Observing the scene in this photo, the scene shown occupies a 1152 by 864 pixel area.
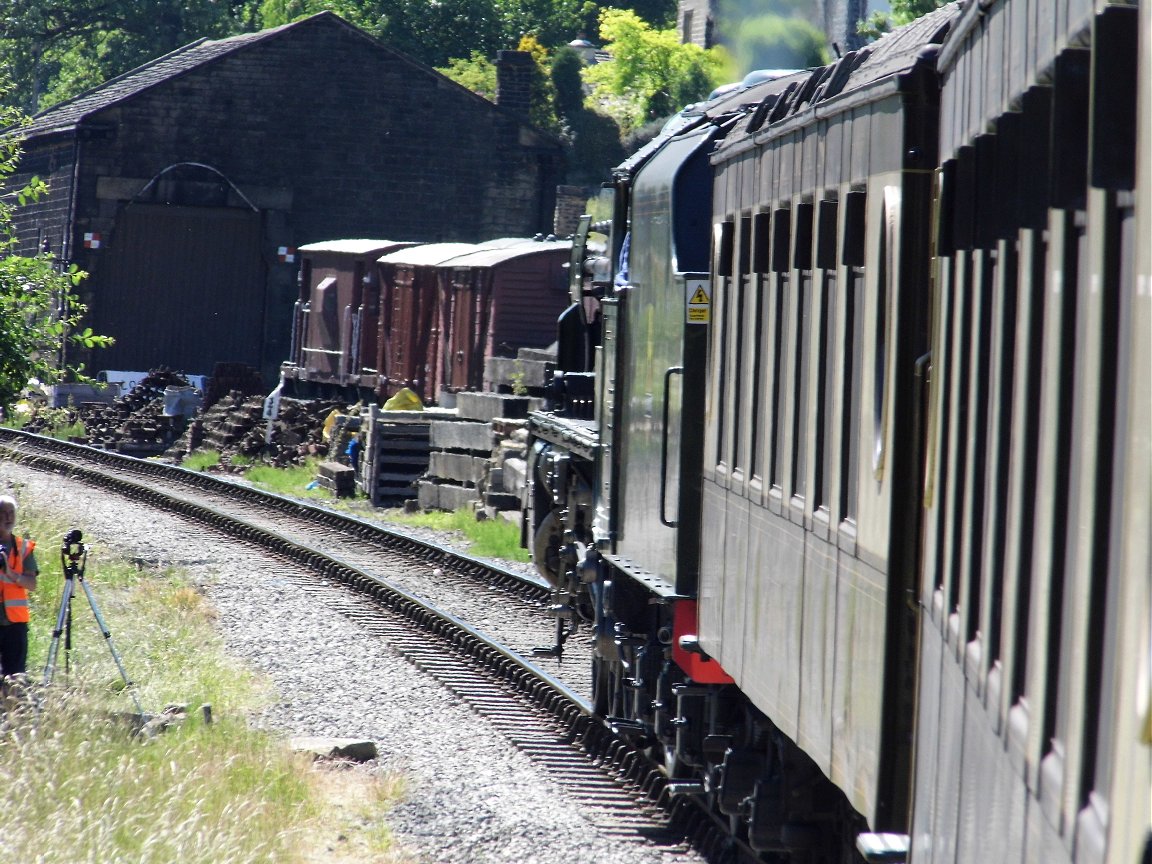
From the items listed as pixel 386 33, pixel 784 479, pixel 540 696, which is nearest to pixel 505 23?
pixel 386 33

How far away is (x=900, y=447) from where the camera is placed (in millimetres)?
4477

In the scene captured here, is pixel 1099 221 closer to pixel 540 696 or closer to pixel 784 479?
pixel 784 479

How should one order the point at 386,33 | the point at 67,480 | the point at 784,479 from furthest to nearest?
the point at 386,33 < the point at 67,480 < the point at 784,479

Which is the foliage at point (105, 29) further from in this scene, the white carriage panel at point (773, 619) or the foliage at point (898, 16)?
the white carriage panel at point (773, 619)

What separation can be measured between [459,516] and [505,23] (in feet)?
163

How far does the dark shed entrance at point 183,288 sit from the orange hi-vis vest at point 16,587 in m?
30.2

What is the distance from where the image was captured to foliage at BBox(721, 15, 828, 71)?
725 inches

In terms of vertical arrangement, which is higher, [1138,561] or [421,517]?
[1138,561]

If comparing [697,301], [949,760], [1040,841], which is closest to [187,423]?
[697,301]

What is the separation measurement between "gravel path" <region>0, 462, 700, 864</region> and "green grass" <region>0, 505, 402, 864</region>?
0.24 meters

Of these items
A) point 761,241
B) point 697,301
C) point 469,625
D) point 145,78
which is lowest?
point 469,625

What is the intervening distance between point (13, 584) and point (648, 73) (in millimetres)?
58715

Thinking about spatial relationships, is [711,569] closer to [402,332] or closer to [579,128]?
[402,332]

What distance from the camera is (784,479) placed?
19.3 ft
